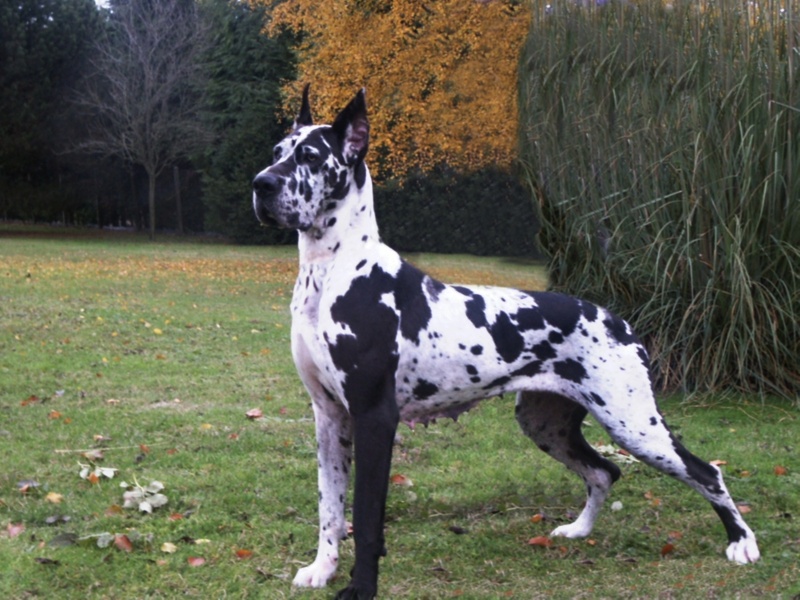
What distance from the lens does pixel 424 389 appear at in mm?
4527

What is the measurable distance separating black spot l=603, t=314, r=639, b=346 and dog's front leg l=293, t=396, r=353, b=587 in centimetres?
127

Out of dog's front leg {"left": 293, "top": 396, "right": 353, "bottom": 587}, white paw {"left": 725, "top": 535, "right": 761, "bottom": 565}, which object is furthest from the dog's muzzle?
white paw {"left": 725, "top": 535, "right": 761, "bottom": 565}

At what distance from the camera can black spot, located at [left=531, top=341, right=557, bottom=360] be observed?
4.69m

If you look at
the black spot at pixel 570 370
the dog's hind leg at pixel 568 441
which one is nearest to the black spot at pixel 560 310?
the black spot at pixel 570 370

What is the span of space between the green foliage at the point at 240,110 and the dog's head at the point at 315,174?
27.7 meters

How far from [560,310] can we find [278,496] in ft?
7.03

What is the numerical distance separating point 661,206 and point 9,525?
5477 mm

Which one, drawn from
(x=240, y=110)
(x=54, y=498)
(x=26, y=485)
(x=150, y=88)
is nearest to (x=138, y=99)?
(x=150, y=88)

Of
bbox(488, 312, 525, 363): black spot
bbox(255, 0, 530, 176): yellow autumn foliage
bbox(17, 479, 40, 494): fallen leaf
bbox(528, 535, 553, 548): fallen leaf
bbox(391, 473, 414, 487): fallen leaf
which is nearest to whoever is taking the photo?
bbox(488, 312, 525, 363): black spot

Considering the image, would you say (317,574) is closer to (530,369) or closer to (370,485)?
(370,485)

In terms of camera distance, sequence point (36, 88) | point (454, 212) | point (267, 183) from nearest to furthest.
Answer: point (267, 183) → point (454, 212) → point (36, 88)

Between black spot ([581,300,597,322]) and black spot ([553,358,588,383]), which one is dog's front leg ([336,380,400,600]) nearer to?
black spot ([553,358,588,383])

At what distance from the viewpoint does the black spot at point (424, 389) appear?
4512mm

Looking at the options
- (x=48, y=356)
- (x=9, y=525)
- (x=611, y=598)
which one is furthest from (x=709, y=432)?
(x=48, y=356)
